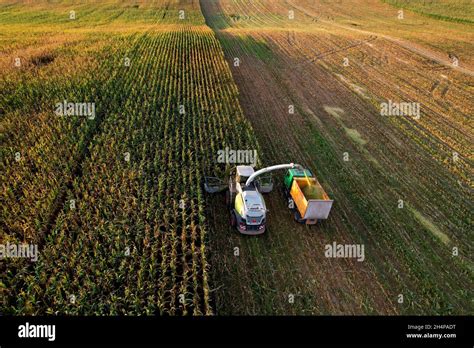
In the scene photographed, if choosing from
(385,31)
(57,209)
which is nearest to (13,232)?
(57,209)

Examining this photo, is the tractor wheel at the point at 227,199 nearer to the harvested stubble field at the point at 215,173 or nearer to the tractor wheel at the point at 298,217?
the harvested stubble field at the point at 215,173

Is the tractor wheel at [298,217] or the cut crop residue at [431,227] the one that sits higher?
the tractor wheel at [298,217]

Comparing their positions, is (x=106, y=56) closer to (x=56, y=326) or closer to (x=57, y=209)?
(x=57, y=209)

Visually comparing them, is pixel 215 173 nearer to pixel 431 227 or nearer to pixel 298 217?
pixel 298 217

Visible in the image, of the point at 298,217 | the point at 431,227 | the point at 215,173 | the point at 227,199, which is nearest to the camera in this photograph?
the point at 298,217

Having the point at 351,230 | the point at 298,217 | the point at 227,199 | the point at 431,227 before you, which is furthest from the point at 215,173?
the point at 431,227

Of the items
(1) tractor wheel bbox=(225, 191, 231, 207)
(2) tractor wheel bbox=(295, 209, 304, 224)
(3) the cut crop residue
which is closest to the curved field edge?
(3) the cut crop residue

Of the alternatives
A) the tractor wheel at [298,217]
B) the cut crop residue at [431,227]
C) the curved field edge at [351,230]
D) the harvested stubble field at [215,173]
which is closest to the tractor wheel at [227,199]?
the harvested stubble field at [215,173]

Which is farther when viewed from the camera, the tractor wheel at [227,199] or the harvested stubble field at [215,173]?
the tractor wheel at [227,199]
